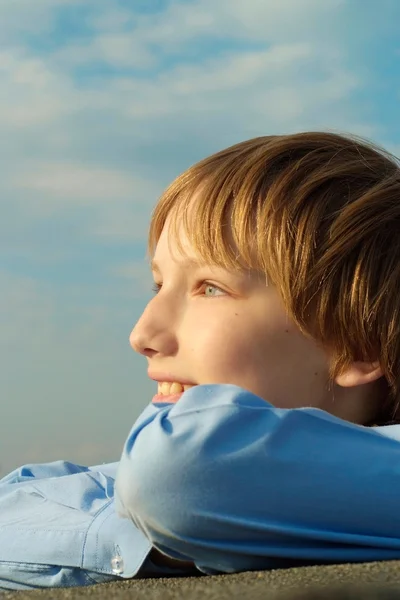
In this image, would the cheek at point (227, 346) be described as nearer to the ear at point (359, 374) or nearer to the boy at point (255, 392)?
the boy at point (255, 392)

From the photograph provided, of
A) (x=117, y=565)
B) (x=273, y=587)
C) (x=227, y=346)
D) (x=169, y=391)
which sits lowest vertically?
(x=117, y=565)

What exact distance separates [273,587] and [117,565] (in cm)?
66

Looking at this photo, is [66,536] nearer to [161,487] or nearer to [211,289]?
[161,487]

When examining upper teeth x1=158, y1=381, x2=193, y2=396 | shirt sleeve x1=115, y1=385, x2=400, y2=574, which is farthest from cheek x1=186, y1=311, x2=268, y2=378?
shirt sleeve x1=115, y1=385, x2=400, y2=574

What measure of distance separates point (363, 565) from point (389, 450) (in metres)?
0.27

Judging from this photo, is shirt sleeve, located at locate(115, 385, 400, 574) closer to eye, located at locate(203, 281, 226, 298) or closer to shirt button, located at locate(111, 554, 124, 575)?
shirt button, located at locate(111, 554, 124, 575)

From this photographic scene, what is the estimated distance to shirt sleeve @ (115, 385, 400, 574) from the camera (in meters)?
1.71

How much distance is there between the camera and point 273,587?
59.4 inches

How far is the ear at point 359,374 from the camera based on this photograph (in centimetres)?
236

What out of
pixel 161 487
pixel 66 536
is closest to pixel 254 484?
pixel 161 487

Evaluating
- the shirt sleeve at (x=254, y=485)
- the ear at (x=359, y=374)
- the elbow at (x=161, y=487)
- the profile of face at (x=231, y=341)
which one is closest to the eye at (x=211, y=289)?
the profile of face at (x=231, y=341)

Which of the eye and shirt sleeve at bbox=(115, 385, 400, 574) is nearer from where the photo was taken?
shirt sleeve at bbox=(115, 385, 400, 574)

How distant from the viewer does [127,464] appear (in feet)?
5.83

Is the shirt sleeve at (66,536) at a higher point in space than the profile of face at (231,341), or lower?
lower
